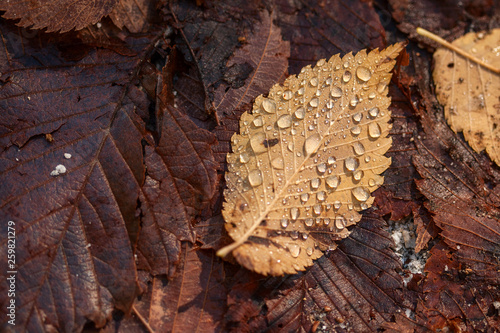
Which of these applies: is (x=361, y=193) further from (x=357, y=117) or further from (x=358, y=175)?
(x=357, y=117)

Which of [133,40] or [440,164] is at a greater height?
[133,40]

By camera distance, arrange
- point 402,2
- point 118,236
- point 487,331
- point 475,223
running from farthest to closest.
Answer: point 402,2 < point 475,223 < point 487,331 < point 118,236

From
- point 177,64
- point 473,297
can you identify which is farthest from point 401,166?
point 177,64

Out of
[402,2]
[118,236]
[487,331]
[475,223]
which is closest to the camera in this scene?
[118,236]

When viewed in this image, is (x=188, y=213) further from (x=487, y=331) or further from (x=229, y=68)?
(x=487, y=331)

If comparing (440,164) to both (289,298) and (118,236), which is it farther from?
(118,236)

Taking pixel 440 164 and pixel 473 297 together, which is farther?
pixel 440 164

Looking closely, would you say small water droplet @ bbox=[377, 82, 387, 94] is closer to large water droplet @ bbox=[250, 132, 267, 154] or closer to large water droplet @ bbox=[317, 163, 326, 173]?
large water droplet @ bbox=[317, 163, 326, 173]

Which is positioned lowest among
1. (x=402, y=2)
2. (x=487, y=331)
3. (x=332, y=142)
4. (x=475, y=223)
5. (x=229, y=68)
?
(x=487, y=331)
